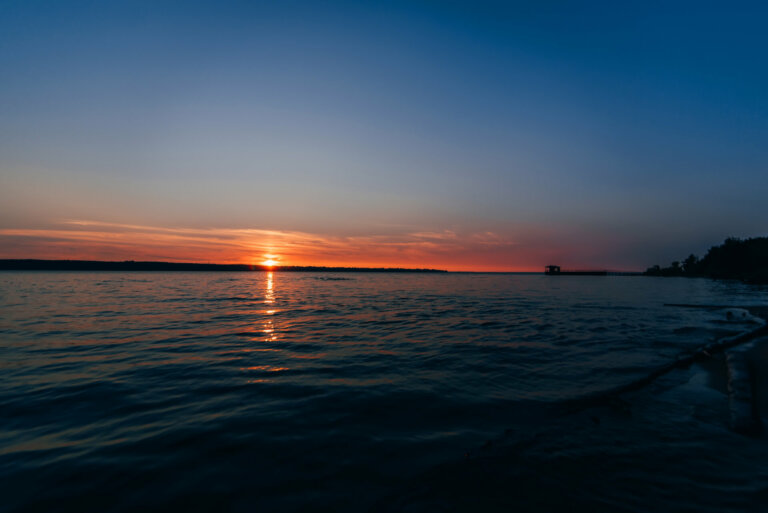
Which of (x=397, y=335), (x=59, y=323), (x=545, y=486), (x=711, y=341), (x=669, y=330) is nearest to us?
(x=545, y=486)

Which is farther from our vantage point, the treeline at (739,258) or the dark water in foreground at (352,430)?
the treeline at (739,258)

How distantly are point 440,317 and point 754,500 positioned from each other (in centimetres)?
2016

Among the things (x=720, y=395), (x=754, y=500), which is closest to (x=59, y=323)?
(x=754, y=500)

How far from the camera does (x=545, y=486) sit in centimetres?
506

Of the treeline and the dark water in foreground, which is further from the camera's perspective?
the treeline

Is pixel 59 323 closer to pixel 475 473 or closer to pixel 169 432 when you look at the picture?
pixel 169 432

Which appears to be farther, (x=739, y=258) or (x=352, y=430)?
(x=739, y=258)

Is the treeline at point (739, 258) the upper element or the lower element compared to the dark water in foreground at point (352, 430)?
upper

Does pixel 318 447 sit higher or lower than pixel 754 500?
lower

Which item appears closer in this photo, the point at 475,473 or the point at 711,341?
the point at 475,473

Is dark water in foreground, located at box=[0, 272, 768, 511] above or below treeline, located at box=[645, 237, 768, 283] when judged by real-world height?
below

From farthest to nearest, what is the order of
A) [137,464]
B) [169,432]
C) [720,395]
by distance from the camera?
1. [720,395]
2. [169,432]
3. [137,464]

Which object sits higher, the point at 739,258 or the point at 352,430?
the point at 739,258

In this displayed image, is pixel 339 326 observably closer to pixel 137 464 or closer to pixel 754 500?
pixel 137 464
